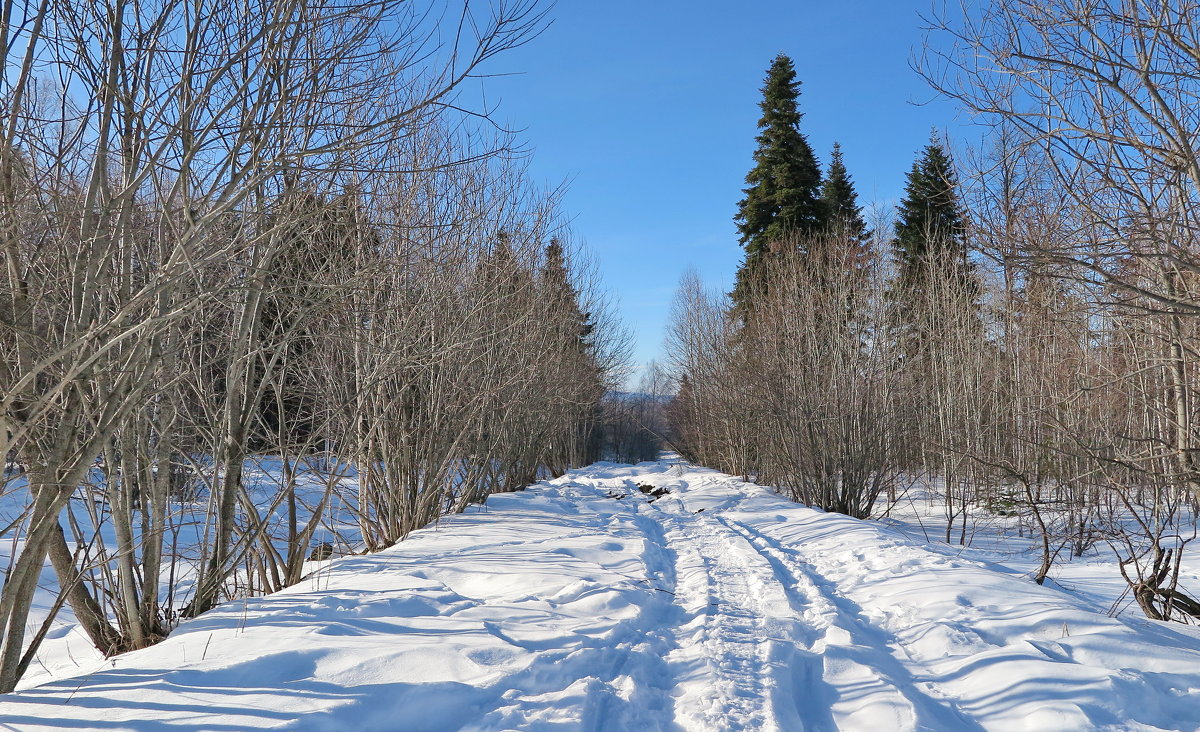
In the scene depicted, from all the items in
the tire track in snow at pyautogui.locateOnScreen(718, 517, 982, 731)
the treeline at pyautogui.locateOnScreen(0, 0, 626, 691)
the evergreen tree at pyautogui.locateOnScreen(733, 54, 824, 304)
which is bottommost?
the tire track in snow at pyautogui.locateOnScreen(718, 517, 982, 731)

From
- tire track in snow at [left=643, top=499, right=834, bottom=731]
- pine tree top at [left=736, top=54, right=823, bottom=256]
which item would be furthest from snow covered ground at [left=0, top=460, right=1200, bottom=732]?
pine tree top at [left=736, top=54, right=823, bottom=256]

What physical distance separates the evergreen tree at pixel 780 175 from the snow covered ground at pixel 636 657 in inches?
633

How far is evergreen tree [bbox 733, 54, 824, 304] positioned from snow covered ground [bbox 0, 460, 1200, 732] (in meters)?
16.1

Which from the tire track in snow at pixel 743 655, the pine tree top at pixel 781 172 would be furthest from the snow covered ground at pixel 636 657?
the pine tree top at pixel 781 172

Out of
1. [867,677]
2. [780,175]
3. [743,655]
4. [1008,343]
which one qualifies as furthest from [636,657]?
[780,175]

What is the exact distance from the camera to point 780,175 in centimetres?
2077

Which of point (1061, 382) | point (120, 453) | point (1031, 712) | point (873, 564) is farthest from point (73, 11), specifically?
point (1061, 382)

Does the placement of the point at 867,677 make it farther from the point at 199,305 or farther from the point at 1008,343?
the point at 1008,343

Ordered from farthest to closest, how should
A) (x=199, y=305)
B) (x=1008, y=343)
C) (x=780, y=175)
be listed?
(x=780, y=175) < (x=1008, y=343) < (x=199, y=305)

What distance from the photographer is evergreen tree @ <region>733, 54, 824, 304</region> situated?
20.7 meters

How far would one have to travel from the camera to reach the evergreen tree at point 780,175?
20.7 meters

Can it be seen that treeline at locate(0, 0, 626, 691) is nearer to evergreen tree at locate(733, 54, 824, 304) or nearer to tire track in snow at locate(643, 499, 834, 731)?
tire track in snow at locate(643, 499, 834, 731)

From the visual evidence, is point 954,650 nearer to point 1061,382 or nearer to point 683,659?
point 683,659

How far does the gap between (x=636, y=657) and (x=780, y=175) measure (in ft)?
63.1
